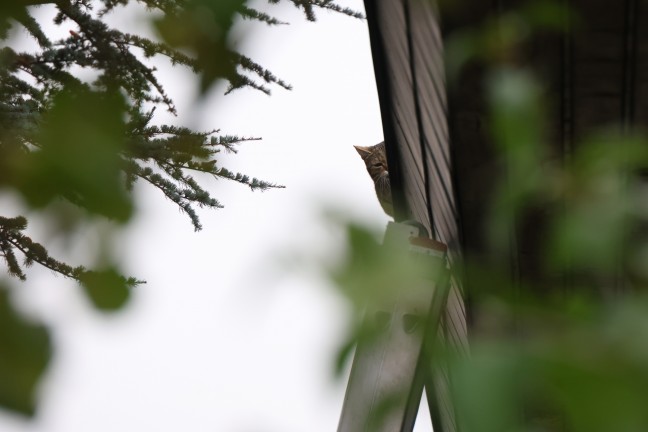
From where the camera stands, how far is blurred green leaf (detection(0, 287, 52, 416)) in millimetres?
546

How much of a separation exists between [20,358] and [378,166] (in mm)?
3807

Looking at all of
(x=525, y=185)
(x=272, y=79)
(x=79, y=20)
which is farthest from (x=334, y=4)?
(x=525, y=185)

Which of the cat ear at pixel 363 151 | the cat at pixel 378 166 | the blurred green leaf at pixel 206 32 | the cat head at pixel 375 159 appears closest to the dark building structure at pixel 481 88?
the blurred green leaf at pixel 206 32

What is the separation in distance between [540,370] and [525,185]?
19 cm

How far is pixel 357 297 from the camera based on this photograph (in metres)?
0.54

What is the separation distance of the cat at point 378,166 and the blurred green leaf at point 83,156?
319 cm

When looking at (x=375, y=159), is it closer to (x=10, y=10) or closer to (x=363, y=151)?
(x=363, y=151)

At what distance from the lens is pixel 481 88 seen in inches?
61.9

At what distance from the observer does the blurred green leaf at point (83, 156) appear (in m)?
0.55

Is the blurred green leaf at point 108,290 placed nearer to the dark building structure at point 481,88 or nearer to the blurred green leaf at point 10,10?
the blurred green leaf at point 10,10

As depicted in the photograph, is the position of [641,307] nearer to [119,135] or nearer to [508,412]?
[508,412]

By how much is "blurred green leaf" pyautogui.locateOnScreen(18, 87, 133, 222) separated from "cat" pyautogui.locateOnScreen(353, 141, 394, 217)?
3189 mm

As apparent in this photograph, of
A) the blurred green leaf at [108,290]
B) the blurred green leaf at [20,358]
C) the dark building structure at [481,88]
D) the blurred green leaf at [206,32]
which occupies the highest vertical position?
the dark building structure at [481,88]

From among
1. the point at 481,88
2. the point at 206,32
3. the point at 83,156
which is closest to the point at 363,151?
the point at 481,88
